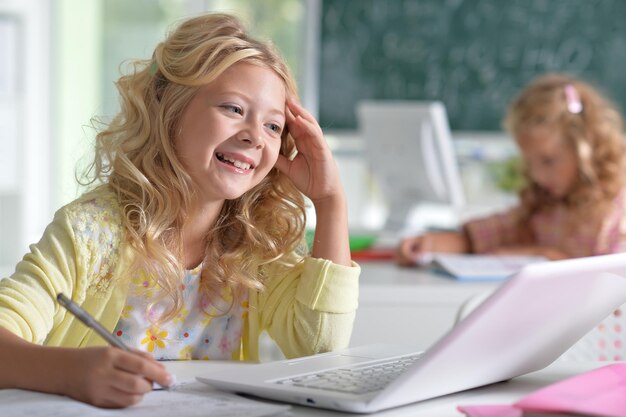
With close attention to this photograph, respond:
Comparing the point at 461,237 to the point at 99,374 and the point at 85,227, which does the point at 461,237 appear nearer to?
the point at 85,227

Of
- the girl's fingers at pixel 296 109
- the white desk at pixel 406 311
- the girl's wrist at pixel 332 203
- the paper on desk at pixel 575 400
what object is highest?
the girl's fingers at pixel 296 109

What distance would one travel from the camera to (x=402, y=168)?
11.3ft

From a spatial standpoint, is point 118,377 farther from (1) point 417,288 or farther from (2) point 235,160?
(1) point 417,288

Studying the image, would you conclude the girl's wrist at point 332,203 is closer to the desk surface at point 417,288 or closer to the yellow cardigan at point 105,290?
the yellow cardigan at point 105,290

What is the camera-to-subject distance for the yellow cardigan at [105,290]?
1.10 meters

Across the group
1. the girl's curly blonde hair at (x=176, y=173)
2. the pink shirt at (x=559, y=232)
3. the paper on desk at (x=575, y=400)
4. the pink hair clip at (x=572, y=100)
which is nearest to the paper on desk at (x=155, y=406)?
the paper on desk at (x=575, y=400)

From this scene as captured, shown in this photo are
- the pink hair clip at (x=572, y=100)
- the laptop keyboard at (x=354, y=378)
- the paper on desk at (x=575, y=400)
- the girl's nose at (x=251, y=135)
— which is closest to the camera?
the paper on desk at (x=575, y=400)

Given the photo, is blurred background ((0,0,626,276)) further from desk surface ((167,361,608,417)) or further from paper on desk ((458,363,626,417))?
paper on desk ((458,363,626,417))

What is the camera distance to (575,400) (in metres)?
0.78

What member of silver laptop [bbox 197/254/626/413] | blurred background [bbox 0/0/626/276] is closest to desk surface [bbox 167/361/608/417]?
silver laptop [bbox 197/254/626/413]

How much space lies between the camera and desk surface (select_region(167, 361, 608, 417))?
0.86 meters

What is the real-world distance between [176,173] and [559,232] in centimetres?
167

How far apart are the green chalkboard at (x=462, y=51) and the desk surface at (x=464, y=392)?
3.80 m

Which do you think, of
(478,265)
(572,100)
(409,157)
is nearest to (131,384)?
(478,265)
